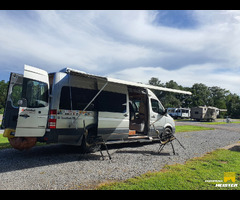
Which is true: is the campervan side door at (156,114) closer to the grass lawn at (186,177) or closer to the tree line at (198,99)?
the grass lawn at (186,177)

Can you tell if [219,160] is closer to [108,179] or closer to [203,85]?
[108,179]

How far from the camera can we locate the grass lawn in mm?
3695

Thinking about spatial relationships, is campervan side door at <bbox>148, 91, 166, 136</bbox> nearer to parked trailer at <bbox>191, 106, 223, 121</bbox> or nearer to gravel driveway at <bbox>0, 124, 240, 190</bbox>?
gravel driveway at <bbox>0, 124, 240, 190</bbox>

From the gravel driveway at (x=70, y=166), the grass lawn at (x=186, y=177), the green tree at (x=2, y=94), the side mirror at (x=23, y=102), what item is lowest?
the gravel driveway at (x=70, y=166)

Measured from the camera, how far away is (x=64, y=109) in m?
5.74

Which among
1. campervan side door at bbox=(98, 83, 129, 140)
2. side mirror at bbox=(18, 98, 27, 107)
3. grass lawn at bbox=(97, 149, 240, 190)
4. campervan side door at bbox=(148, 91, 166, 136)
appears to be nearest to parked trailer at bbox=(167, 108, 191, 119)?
campervan side door at bbox=(148, 91, 166, 136)

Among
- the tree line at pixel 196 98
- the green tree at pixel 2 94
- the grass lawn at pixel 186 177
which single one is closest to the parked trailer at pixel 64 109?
the grass lawn at pixel 186 177

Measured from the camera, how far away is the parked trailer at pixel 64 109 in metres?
5.23

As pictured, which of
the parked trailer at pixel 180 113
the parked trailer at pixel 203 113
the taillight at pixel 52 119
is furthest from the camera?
the parked trailer at pixel 180 113

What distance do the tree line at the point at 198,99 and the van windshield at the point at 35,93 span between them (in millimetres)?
42254

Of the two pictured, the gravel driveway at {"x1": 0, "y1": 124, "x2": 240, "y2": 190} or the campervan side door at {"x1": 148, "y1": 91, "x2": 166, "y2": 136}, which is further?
the campervan side door at {"x1": 148, "y1": 91, "x2": 166, "y2": 136}

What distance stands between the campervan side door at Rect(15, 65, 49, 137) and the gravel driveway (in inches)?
37.6

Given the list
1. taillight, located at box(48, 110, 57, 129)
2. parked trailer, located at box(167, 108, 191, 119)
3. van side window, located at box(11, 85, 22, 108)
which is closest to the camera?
taillight, located at box(48, 110, 57, 129)

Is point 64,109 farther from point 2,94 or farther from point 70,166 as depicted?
point 2,94
